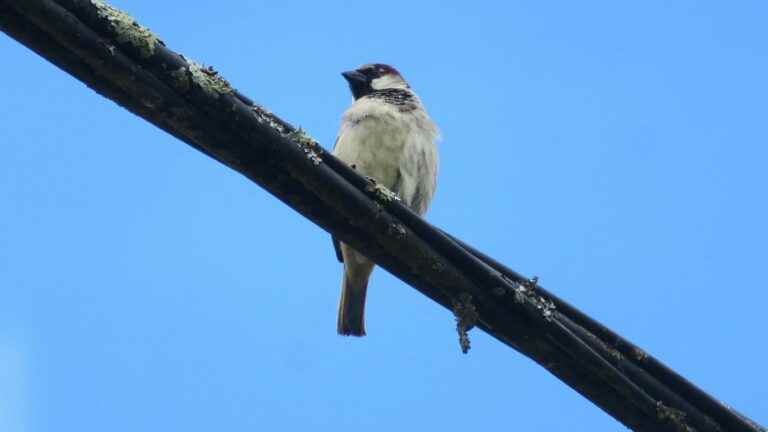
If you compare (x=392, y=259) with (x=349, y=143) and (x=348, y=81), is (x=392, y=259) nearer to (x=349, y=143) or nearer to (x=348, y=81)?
(x=349, y=143)

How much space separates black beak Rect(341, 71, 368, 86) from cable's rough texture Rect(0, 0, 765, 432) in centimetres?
403

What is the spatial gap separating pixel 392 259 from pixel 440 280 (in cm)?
15

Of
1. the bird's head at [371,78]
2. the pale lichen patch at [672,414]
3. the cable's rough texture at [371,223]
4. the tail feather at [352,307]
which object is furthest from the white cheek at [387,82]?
the pale lichen patch at [672,414]

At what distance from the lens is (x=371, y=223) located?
2648 mm

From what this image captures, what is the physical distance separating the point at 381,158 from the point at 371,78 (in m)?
1.45

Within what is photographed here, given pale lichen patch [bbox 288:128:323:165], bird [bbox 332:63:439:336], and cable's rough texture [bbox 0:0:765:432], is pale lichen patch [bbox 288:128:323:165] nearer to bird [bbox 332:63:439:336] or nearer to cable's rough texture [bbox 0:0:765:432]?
cable's rough texture [bbox 0:0:765:432]

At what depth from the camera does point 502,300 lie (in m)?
2.74

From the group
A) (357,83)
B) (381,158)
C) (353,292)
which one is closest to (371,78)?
(357,83)

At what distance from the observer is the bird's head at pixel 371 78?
21.4ft

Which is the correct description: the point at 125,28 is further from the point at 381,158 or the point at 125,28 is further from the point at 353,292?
the point at 353,292

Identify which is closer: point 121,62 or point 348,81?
point 121,62

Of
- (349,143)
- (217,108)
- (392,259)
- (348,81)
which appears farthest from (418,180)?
(217,108)

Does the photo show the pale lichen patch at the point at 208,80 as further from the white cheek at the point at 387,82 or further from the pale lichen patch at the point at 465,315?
the white cheek at the point at 387,82

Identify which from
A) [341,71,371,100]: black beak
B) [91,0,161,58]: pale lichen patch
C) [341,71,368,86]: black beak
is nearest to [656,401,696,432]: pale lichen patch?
[91,0,161,58]: pale lichen patch
